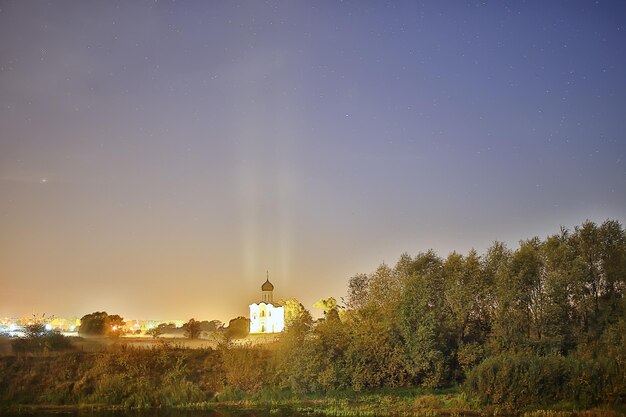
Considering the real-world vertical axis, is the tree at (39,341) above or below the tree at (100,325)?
below

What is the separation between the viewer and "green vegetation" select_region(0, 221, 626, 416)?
4122 cm

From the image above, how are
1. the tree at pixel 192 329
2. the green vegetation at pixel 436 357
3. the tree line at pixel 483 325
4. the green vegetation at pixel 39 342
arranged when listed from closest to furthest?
the green vegetation at pixel 436 357 → the tree line at pixel 483 325 → the green vegetation at pixel 39 342 → the tree at pixel 192 329

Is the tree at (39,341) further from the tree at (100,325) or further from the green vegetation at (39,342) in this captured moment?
the tree at (100,325)

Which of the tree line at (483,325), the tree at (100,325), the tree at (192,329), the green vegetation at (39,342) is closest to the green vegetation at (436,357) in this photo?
the tree line at (483,325)

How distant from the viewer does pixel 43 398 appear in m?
46.2

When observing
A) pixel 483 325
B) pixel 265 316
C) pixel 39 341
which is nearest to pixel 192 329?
pixel 265 316

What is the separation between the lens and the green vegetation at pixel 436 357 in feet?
135

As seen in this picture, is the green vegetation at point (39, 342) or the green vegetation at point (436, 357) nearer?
the green vegetation at point (436, 357)

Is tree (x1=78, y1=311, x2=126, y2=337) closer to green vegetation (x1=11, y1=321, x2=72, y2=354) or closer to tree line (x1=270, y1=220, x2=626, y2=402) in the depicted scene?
green vegetation (x1=11, y1=321, x2=72, y2=354)

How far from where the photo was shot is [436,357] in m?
46.2

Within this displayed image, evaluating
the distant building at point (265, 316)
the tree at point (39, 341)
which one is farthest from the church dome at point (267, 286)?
the tree at point (39, 341)

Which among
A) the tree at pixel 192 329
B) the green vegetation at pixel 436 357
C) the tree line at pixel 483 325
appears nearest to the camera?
the green vegetation at pixel 436 357

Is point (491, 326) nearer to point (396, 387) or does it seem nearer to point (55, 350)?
point (396, 387)

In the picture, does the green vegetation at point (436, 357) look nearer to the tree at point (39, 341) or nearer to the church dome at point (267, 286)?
the tree at point (39, 341)
